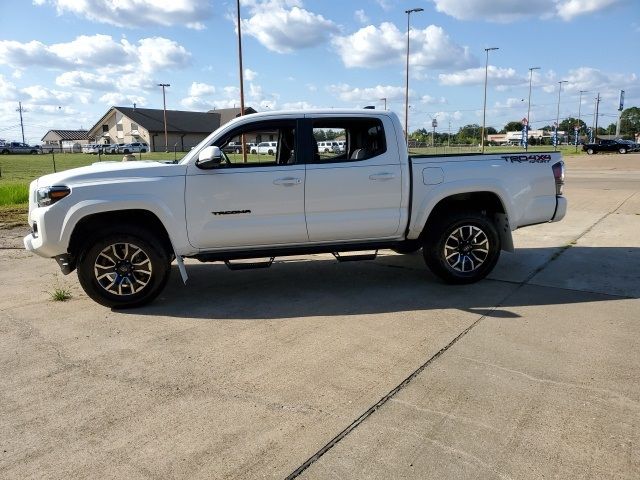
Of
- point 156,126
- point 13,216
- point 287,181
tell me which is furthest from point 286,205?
point 156,126

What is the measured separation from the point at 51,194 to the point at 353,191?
116 inches

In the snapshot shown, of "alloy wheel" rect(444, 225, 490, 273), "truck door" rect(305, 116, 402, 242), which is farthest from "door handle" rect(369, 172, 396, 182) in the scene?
"alloy wheel" rect(444, 225, 490, 273)

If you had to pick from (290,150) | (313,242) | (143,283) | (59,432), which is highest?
(290,150)

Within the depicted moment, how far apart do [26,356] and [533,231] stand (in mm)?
8038

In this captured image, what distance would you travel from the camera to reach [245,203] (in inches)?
203

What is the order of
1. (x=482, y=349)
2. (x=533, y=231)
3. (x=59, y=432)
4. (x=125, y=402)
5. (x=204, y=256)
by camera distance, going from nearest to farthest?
(x=59, y=432), (x=125, y=402), (x=482, y=349), (x=204, y=256), (x=533, y=231)

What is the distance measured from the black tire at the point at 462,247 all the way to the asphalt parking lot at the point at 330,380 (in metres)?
0.20

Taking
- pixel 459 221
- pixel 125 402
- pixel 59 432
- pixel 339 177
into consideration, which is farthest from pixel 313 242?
pixel 59 432

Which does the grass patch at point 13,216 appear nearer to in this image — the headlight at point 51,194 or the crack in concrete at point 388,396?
the headlight at point 51,194

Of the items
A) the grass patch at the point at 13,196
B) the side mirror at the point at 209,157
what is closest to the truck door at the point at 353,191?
the side mirror at the point at 209,157

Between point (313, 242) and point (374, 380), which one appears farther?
point (313, 242)

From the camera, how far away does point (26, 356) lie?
4.08m

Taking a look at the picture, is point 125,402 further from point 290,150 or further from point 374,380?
point 290,150

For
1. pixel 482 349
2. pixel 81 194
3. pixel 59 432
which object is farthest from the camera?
pixel 81 194
